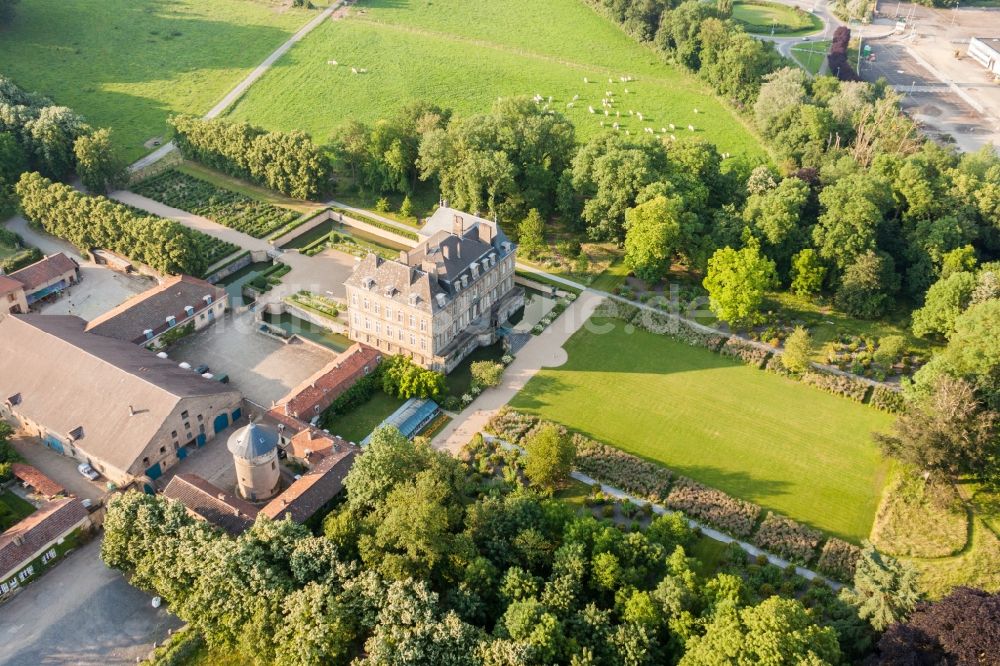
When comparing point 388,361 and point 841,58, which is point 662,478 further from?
point 841,58

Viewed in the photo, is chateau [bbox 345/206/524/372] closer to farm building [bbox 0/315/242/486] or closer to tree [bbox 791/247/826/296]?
farm building [bbox 0/315/242/486]

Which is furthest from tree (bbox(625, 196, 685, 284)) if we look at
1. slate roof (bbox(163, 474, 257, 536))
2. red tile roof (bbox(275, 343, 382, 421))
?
slate roof (bbox(163, 474, 257, 536))

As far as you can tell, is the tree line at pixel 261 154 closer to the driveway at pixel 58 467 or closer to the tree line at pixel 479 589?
the driveway at pixel 58 467

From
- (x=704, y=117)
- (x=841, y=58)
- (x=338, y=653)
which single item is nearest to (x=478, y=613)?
(x=338, y=653)

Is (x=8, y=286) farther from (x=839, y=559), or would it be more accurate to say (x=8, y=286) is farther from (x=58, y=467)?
(x=839, y=559)

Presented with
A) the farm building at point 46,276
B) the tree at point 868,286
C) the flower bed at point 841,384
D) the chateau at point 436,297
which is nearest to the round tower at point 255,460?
the chateau at point 436,297
